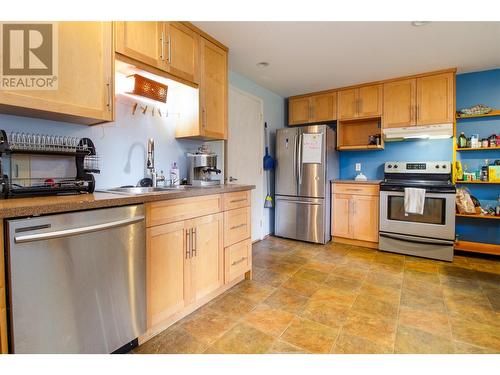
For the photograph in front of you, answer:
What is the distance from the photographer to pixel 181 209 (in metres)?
1.74

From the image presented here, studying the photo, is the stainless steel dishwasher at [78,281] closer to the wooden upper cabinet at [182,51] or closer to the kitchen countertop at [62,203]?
the kitchen countertop at [62,203]

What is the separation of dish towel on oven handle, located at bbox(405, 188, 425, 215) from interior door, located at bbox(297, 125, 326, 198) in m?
1.04

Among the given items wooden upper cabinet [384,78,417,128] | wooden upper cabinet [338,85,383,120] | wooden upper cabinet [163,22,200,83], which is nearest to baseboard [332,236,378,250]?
wooden upper cabinet [384,78,417,128]

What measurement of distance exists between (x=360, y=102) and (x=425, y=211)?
177 cm

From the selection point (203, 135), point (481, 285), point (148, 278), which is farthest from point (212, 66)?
point (481, 285)

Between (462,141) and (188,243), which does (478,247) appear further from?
(188,243)

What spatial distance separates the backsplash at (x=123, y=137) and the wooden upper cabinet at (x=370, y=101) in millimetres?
2779

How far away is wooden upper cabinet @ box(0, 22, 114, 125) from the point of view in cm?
134

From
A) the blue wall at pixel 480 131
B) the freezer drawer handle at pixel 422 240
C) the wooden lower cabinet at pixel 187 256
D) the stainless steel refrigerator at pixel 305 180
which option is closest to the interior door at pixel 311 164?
the stainless steel refrigerator at pixel 305 180

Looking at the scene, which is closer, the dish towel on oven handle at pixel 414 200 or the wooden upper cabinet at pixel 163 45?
the wooden upper cabinet at pixel 163 45

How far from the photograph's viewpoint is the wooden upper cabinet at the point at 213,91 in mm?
2316

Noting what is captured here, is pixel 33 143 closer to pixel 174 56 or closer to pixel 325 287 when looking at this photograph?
pixel 174 56

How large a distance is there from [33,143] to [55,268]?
81cm

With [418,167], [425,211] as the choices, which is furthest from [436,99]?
[425,211]
